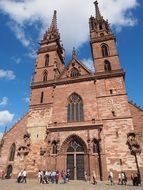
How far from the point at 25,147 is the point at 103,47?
1798 centimetres

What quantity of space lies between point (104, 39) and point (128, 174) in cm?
1945

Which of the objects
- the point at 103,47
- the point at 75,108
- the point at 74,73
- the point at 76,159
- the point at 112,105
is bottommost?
the point at 76,159

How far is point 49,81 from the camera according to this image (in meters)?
27.0

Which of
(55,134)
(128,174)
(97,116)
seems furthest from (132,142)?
(55,134)

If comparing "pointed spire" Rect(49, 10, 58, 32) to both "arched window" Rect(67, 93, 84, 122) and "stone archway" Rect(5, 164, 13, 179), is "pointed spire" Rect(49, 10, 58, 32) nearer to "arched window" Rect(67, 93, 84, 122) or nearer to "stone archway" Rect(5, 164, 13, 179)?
"arched window" Rect(67, 93, 84, 122)

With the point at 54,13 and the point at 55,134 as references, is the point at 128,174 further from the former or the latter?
the point at 54,13

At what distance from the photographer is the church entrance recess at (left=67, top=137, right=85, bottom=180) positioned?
Result: 65.3 feet

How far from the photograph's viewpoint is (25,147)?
22000 mm

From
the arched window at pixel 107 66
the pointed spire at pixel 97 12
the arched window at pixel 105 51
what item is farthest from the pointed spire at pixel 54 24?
the arched window at pixel 107 66

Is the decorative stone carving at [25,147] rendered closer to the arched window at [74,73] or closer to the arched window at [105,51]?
the arched window at [74,73]

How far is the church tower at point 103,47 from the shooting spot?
26.4m

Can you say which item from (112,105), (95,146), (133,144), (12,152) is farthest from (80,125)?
(12,152)

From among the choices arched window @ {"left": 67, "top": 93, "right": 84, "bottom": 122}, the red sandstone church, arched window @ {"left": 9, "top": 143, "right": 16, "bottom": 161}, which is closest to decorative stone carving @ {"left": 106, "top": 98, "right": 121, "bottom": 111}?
the red sandstone church

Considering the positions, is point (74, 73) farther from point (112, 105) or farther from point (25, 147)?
point (25, 147)
